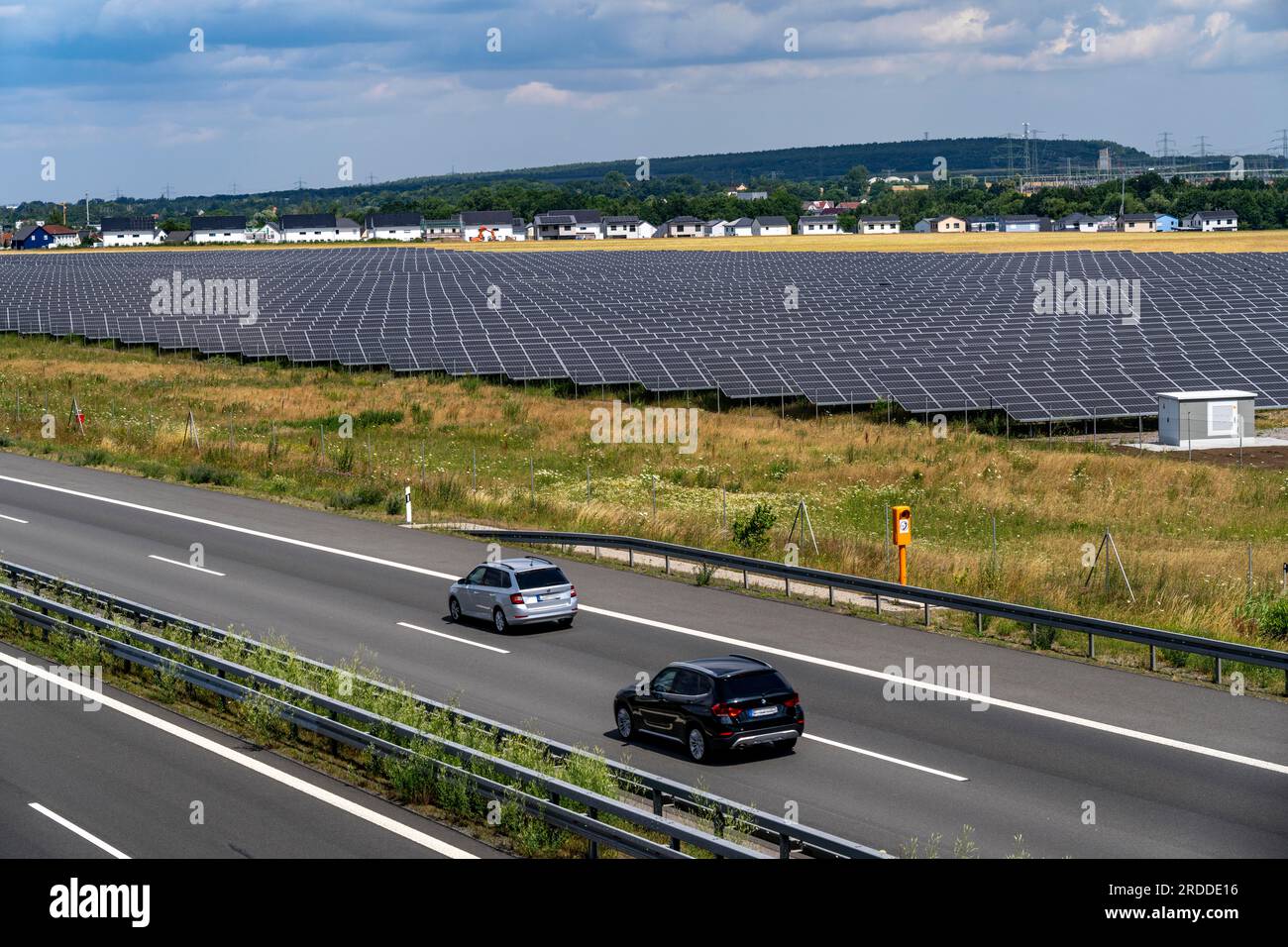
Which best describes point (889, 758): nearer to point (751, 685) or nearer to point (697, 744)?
point (751, 685)

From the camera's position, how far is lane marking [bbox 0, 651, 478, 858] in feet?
49.6

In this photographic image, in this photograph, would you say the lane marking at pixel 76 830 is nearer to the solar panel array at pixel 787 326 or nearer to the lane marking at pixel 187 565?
the lane marking at pixel 187 565

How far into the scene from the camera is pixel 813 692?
21.4 metres

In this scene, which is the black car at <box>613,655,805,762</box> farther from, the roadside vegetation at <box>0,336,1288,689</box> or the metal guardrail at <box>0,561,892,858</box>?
the roadside vegetation at <box>0,336,1288,689</box>

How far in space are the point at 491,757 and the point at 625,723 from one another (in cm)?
381

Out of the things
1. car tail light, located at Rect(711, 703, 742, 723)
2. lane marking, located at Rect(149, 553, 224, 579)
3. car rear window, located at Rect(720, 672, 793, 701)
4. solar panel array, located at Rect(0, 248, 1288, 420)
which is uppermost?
solar panel array, located at Rect(0, 248, 1288, 420)

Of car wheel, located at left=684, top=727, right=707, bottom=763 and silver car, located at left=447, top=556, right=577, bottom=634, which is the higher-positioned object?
silver car, located at left=447, top=556, right=577, bottom=634

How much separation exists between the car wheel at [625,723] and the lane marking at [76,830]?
697 centimetres

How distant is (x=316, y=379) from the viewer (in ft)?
222

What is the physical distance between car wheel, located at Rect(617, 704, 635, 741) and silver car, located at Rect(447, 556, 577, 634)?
595 centimetres

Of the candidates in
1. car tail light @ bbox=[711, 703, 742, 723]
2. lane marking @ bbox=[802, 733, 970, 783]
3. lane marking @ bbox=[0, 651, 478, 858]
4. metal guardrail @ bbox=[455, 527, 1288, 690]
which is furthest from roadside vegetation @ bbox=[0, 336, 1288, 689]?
lane marking @ bbox=[0, 651, 478, 858]

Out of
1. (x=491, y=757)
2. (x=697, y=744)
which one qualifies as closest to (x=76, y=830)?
(x=491, y=757)

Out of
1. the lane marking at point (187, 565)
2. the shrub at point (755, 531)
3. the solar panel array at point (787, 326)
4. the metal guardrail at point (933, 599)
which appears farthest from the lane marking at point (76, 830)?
the solar panel array at point (787, 326)
